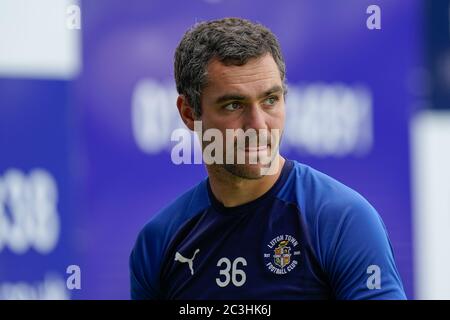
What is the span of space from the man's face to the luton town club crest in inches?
5.4

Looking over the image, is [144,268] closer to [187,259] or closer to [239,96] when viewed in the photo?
[187,259]

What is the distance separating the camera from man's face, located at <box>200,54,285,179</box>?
173 centimetres

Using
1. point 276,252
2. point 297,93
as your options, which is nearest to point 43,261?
point 297,93

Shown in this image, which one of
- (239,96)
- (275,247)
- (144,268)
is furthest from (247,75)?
(144,268)

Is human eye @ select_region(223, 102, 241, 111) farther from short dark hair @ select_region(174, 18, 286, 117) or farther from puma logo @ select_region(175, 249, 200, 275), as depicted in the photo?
puma logo @ select_region(175, 249, 200, 275)

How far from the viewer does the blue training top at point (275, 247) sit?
168 centimetres

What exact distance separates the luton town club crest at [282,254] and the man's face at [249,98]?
14cm

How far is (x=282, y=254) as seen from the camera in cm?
174

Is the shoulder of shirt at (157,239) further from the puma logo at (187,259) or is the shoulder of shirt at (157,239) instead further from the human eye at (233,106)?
the human eye at (233,106)

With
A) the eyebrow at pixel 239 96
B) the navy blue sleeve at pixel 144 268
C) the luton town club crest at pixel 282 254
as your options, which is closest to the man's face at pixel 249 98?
the eyebrow at pixel 239 96

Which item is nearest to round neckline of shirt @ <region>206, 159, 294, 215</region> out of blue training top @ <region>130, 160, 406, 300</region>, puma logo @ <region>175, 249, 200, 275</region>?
blue training top @ <region>130, 160, 406, 300</region>

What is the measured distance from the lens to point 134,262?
1942mm

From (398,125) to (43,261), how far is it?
1.32 m

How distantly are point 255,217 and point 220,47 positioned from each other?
35cm
